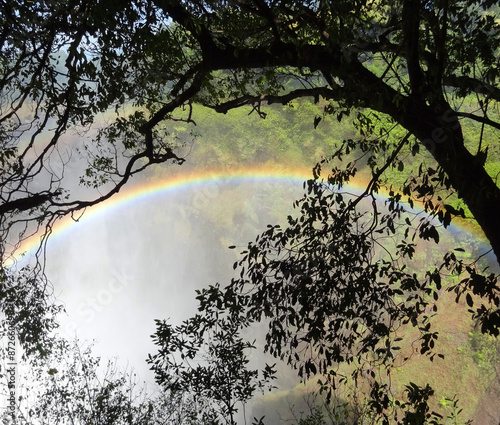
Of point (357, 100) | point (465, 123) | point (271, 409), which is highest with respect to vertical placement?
point (465, 123)

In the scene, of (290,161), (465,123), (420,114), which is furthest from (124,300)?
(420,114)

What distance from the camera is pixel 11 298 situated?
17.0 feet

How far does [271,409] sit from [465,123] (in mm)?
10248

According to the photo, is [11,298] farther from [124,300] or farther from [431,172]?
[124,300]

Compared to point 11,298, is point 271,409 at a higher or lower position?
higher

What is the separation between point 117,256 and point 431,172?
1904cm

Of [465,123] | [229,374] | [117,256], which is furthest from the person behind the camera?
[117,256]

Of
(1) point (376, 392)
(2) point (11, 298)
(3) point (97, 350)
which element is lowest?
(1) point (376, 392)

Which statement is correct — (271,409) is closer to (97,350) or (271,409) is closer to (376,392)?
(97,350)

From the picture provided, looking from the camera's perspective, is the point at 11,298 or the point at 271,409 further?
the point at 271,409

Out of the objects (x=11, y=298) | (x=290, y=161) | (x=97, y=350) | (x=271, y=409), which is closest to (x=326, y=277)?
(x=11, y=298)

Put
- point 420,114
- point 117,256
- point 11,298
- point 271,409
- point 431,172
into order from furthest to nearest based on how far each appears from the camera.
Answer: point 117,256 < point 271,409 < point 11,298 < point 431,172 < point 420,114

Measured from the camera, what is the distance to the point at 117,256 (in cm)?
2080

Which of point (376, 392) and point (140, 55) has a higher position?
point (140, 55)
